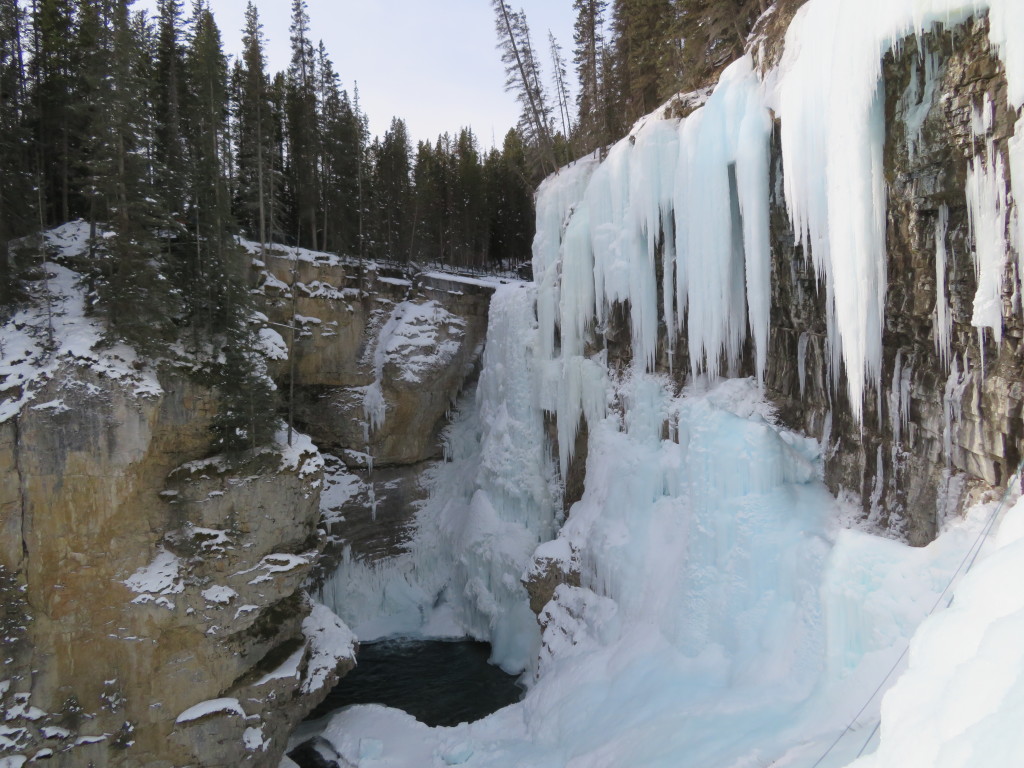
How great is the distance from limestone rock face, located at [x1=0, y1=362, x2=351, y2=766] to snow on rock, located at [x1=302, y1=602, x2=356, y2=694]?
0.46ft

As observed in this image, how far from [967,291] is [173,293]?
41.7 feet

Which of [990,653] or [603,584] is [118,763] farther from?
[990,653]

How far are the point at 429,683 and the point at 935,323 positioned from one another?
13.4 metres

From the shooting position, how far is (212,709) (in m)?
10.5

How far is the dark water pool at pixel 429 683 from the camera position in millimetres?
13617

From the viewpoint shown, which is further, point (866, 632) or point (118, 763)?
point (118, 763)

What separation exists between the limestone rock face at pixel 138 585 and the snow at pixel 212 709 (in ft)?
0.16

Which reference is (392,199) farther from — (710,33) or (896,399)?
(896,399)

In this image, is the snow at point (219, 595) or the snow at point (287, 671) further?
the snow at point (287, 671)

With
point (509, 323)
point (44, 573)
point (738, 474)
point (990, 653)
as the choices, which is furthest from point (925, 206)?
point (44, 573)

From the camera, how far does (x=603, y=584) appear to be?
1152 cm

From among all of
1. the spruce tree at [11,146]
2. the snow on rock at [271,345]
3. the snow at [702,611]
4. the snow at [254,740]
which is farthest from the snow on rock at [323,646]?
the spruce tree at [11,146]

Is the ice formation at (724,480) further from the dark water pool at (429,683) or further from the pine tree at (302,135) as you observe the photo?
the pine tree at (302,135)

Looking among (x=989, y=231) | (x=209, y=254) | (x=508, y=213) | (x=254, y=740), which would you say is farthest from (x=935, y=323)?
(x=508, y=213)
